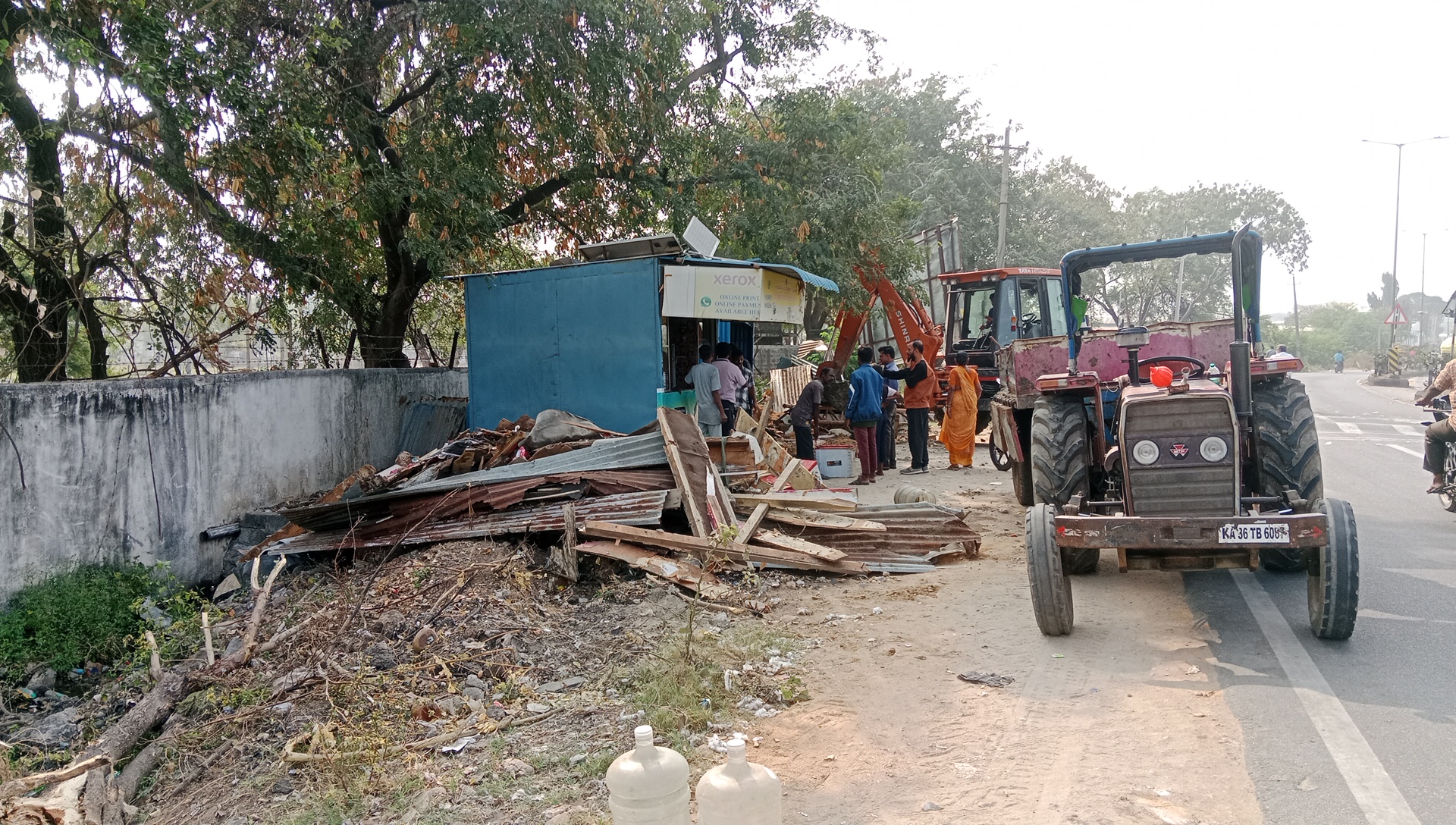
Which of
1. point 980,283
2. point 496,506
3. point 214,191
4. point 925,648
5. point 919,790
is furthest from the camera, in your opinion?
point 980,283

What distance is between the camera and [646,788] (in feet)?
10.7

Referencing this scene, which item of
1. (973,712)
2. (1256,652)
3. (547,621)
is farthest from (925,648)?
(547,621)

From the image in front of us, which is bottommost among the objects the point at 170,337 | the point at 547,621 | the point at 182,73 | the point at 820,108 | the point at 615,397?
the point at 547,621

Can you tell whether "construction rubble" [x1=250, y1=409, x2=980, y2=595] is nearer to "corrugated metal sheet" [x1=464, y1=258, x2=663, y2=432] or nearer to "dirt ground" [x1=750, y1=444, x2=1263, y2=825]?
"dirt ground" [x1=750, y1=444, x2=1263, y2=825]

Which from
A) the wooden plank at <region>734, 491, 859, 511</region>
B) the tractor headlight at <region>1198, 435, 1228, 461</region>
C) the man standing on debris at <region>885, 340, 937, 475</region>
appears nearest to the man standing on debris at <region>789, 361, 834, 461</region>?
the man standing on debris at <region>885, 340, 937, 475</region>

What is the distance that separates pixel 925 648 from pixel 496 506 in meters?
4.41

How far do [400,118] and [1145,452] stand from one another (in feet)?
36.6

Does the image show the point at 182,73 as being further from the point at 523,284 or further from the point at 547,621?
the point at 547,621

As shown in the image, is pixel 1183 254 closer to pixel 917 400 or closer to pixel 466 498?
pixel 917 400

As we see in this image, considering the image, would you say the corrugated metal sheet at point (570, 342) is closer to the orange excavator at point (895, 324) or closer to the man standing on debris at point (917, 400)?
the man standing on debris at point (917, 400)

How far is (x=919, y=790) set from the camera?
4.16 metres

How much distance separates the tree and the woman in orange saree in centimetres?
535

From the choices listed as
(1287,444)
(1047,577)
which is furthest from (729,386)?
(1047,577)


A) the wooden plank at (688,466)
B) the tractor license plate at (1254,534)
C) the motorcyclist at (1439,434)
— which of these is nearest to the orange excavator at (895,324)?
the motorcyclist at (1439,434)
